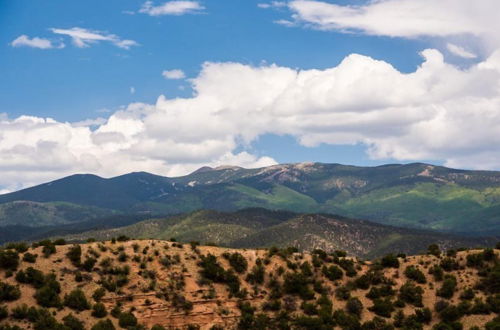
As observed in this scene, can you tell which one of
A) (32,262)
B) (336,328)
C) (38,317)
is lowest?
(336,328)

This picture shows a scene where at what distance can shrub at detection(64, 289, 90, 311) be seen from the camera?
73375 mm

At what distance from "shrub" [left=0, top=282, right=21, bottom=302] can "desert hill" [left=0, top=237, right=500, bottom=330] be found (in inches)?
5.0

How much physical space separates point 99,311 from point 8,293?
36.5 feet

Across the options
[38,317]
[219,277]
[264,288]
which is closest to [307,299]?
[264,288]

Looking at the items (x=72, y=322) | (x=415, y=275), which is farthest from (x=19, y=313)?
(x=415, y=275)

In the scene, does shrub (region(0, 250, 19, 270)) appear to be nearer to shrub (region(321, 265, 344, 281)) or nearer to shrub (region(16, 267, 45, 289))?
shrub (region(16, 267, 45, 289))

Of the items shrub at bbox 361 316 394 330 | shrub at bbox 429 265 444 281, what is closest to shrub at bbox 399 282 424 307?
shrub at bbox 429 265 444 281

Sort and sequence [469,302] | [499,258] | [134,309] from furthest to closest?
[499,258] < [469,302] < [134,309]

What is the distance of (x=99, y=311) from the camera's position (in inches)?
2896

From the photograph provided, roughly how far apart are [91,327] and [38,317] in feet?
20.5

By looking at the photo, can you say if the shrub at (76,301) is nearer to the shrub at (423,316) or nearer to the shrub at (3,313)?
the shrub at (3,313)

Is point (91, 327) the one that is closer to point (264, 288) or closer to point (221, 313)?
point (221, 313)

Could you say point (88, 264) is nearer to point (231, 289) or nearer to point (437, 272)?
point (231, 289)

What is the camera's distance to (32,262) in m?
80.0
